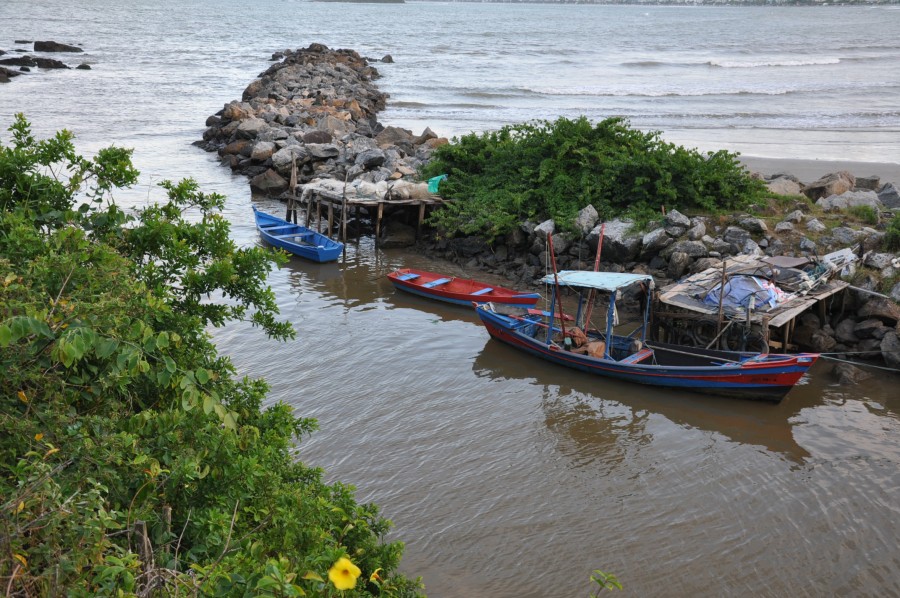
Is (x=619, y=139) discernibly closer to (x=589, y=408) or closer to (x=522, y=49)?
(x=589, y=408)

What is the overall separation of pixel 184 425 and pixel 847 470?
9079mm

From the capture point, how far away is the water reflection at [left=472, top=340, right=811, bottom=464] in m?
11.6

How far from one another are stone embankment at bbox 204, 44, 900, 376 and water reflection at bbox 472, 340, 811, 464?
2381 mm

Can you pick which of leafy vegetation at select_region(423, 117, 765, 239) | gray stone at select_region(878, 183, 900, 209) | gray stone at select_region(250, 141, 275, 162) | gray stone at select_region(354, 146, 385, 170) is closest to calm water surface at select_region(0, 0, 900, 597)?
gray stone at select_region(250, 141, 275, 162)

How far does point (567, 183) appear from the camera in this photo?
19.3 metres

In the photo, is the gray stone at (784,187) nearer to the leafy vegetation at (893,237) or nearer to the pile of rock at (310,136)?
the leafy vegetation at (893,237)

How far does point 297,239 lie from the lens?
21.1m

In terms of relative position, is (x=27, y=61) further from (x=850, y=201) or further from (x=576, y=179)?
(x=850, y=201)

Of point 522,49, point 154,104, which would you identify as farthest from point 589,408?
point 522,49

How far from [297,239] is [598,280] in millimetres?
10186

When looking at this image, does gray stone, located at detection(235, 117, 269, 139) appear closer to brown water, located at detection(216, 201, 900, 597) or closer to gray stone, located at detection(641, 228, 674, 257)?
brown water, located at detection(216, 201, 900, 597)

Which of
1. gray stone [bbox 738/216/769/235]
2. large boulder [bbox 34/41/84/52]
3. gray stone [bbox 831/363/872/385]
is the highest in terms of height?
large boulder [bbox 34/41/84/52]

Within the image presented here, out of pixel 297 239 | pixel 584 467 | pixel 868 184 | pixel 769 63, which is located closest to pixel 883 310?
pixel 584 467

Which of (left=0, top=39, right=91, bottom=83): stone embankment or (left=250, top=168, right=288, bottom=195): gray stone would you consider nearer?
(left=250, top=168, right=288, bottom=195): gray stone
